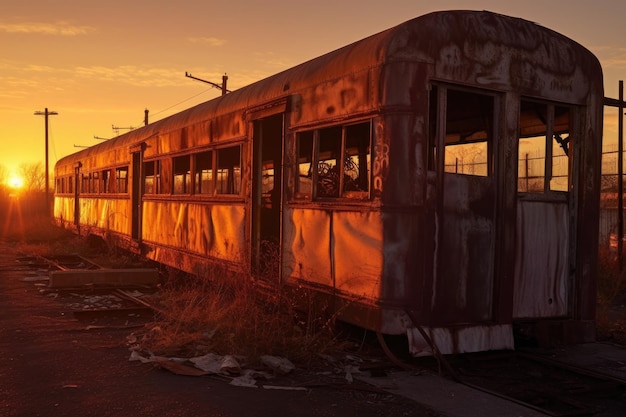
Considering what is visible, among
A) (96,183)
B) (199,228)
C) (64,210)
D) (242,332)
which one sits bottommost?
(242,332)

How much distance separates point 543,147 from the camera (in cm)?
660

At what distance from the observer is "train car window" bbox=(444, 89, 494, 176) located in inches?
245

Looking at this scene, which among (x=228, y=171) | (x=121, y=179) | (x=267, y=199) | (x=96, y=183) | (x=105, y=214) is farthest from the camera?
(x=96, y=183)

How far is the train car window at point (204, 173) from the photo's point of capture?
31.5ft

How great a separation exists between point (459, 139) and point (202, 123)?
4.79 m

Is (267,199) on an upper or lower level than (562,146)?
lower

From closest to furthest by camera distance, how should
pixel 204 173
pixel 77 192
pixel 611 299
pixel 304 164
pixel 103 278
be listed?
pixel 304 164, pixel 204 173, pixel 611 299, pixel 103 278, pixel 77 192

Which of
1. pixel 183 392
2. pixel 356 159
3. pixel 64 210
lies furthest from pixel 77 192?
pixel 183 392

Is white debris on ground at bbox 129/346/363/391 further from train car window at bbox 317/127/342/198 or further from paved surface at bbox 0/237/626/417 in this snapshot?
train car window at bbox 317/127/342/198

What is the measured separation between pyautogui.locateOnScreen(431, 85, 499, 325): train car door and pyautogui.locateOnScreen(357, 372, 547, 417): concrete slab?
651 millimetres

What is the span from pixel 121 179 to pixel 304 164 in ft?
32.5

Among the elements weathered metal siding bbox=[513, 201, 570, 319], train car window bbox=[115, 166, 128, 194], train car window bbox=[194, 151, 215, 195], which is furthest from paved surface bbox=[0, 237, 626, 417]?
train car window bbox=[115, 166, 128, 194]

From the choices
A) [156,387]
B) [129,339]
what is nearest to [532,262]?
[156,387]

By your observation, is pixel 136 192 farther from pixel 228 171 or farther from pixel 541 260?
pixel 541 260
